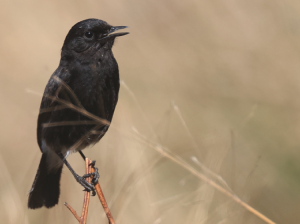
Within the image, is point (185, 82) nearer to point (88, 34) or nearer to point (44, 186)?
point (88, 34)

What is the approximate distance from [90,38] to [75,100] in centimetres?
75

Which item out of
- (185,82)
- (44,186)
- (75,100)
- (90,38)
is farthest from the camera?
(185,82)

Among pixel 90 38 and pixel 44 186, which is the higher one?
pixel 90 38

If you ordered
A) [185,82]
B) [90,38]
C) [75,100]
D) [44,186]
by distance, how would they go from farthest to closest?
[185,82] → [44,186] → [90,38] → [75,100]

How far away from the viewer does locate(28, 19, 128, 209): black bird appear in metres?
3.42

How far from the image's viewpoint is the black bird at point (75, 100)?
3.42 meters

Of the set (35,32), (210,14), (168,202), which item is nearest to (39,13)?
(35,32)

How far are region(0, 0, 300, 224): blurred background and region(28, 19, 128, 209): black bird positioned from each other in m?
0.26

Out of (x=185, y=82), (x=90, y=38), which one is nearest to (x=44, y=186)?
(x=90, y=38)

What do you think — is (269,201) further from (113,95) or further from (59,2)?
(59,2)

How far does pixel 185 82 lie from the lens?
5.34m

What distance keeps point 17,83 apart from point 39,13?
1076mm

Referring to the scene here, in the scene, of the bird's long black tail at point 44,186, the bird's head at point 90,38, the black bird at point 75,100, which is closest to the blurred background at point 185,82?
the bird's long black tail at point 44,186

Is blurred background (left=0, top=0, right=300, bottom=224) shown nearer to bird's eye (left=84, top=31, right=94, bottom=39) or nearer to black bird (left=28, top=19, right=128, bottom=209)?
black bird (left=28, top=19, right=128, bottom=209)
